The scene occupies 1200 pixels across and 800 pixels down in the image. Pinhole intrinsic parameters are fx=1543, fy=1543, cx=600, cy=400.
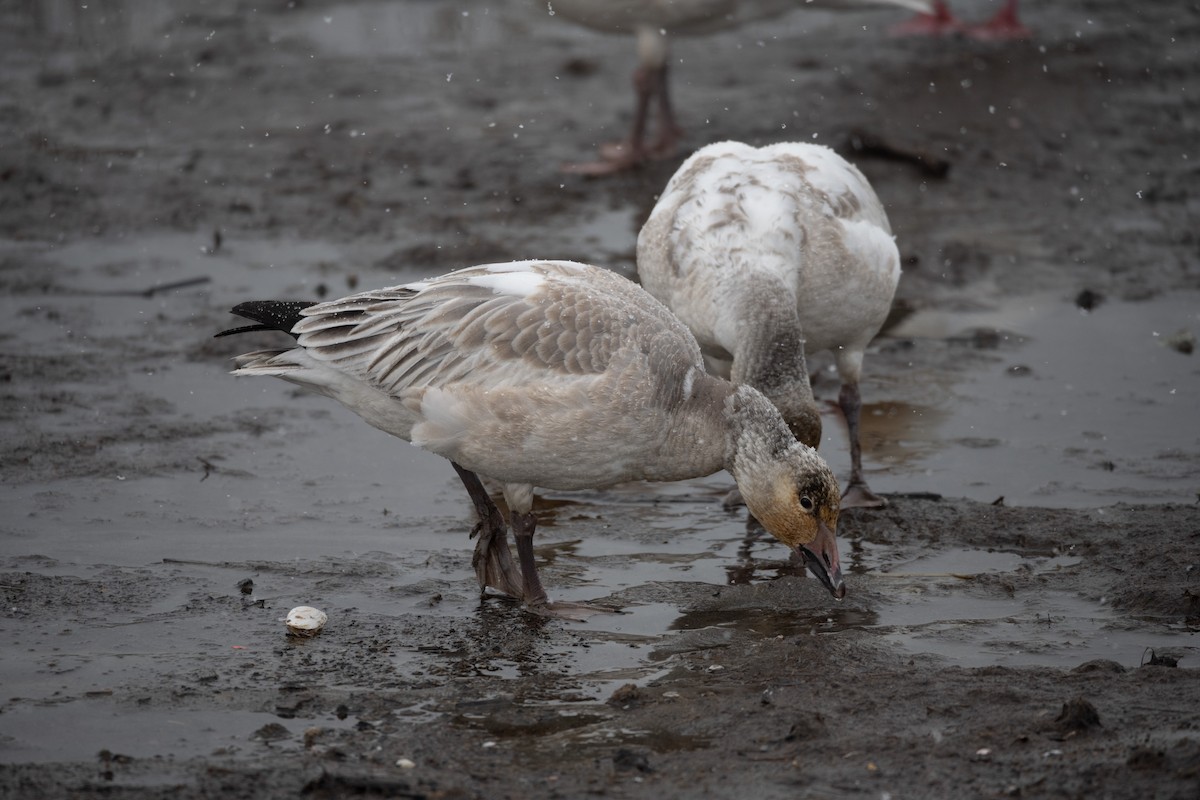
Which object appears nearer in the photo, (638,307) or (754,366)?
(638,307)

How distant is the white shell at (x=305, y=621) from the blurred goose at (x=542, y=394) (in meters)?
0.75

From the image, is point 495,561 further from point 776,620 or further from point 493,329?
point 776,620

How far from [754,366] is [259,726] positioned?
2725 mm

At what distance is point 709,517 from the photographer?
7.41 meters

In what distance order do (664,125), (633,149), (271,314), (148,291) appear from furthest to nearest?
(664,125)
(633,149)
(148,291)
(271,314)

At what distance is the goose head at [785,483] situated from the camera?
231 inches

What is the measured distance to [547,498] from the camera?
7598 millimetres

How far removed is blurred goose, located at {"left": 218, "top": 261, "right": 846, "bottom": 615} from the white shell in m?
0.75

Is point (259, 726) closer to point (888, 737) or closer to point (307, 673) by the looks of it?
point (307, 673)

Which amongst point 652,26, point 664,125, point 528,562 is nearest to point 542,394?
point 528,562

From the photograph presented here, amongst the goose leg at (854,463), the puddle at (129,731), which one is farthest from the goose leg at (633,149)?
the puddle at (129,731)

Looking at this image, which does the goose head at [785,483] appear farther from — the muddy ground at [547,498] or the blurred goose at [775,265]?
the blurred goose at [775,265]

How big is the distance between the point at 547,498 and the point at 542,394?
1.81 m

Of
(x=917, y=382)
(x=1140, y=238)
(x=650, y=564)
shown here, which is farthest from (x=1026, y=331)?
(x=650, y=564)
